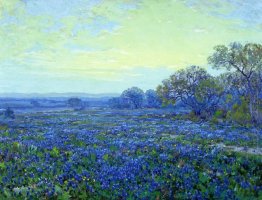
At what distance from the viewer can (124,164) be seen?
12.7 metres

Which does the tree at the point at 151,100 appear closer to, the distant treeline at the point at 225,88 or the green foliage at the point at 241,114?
the distant treeline at the point at 225,88

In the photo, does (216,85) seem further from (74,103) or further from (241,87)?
(74,103)

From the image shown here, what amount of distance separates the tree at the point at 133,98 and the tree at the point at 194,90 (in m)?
51.8

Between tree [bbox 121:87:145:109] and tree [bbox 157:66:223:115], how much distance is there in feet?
170

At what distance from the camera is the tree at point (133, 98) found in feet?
341

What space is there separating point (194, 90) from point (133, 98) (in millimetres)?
56011

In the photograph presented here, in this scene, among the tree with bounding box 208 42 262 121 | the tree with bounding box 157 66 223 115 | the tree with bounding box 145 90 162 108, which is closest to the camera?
the tree with bounding box 208 42 262 121

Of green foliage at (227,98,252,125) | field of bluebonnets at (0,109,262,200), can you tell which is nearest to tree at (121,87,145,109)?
green foliage at (227,98,252,125)

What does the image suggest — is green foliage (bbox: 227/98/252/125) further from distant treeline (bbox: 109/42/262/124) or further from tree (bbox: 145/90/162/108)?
tree (bbox: 145/90/162/108)

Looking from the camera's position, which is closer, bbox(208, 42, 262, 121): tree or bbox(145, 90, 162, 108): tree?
bbox(208, 42, 262, 121): tree

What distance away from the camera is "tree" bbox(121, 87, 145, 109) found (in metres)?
104

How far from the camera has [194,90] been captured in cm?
4981

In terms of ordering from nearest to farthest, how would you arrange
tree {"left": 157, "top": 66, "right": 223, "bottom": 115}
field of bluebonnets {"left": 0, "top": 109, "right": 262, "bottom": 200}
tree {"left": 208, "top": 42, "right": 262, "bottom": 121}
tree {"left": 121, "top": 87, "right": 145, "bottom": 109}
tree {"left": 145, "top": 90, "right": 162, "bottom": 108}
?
field of bluebonnets {"left": 0, "top": 109, "right": 262, "bottom": 200}
tree {"left": 208, "top": 42, "right": 262, "bottom": 121}
tree {"left": 157, "top": 66, "right": 223, "bottom": 115}
tree {"left": 121, "top": 87, "right": 145, "bottom": 109}
tree {"left": 145, "top": 90, "right": 162, "bottom": 108}

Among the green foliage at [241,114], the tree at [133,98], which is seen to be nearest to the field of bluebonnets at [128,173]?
the green foliage at [241,114]
